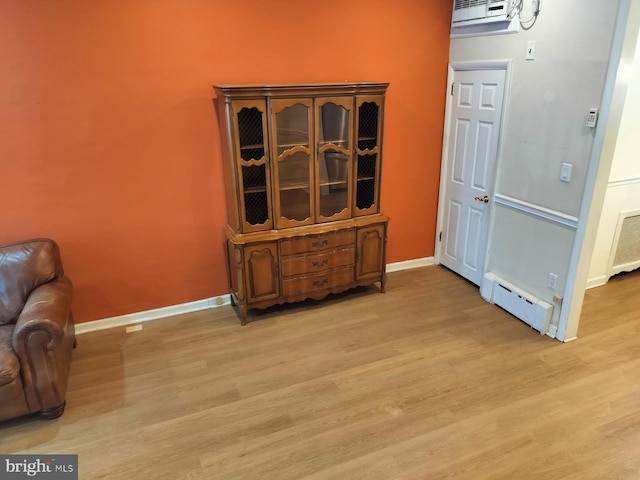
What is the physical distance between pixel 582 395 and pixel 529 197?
142cm

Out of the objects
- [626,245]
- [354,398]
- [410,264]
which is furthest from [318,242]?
[626,245]

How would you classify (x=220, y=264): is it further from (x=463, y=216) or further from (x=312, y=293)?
(x=463, y=216)

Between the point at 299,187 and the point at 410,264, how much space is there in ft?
5.48

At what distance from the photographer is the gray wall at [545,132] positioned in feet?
8.87

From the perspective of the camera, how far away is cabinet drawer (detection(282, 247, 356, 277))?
11.1 ft

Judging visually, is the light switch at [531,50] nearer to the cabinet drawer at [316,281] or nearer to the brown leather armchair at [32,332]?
the cabinet drawer at [316,281]

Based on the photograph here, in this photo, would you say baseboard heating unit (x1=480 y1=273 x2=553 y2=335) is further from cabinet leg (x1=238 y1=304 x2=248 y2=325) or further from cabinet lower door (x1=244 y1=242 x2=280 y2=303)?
cabinet leg (x1=238 y1=304 x2=248 y2=325)

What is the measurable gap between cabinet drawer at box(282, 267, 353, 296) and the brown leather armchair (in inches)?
60.2

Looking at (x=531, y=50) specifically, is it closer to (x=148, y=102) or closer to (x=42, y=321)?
(x=148, y=102)

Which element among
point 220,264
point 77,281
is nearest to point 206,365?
point 220,264

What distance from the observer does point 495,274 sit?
371 centimetres

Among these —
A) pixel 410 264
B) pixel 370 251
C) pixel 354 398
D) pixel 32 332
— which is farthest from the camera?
pixel 410 264

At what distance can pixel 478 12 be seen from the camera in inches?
134

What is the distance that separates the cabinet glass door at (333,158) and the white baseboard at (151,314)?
117 centimetres
